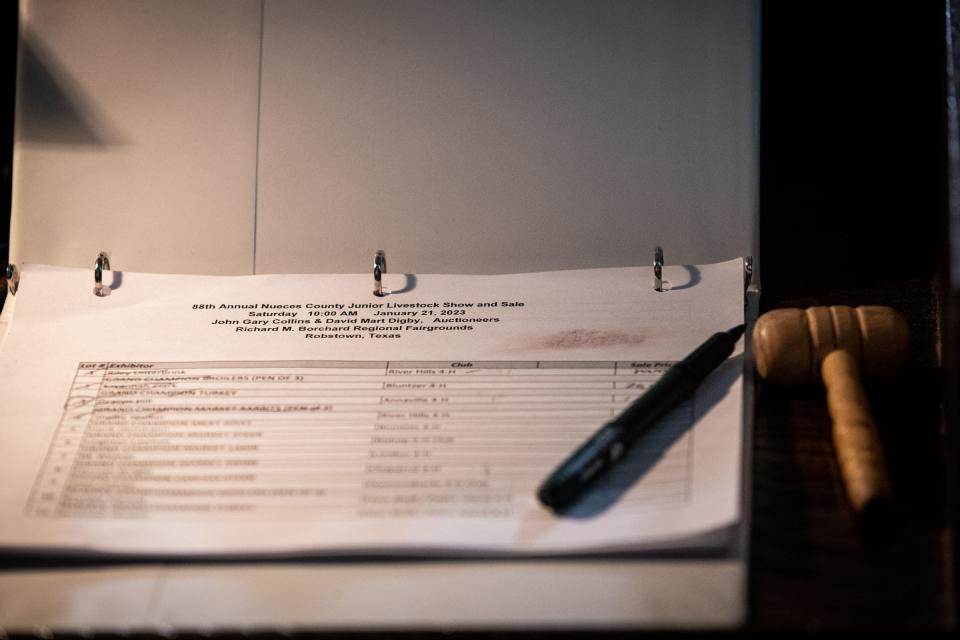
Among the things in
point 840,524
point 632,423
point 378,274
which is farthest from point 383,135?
point 840,524

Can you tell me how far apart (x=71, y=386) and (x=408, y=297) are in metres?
0.24

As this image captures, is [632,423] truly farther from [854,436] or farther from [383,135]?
[383,135]

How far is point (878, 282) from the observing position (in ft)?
2.48

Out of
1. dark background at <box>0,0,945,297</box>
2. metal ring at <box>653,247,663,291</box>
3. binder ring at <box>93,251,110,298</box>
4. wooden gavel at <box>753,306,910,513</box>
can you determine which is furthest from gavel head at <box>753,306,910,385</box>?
binder ring at <box>93,251,110,298</box>

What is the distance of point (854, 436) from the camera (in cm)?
52

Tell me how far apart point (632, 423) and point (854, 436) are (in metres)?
0.12

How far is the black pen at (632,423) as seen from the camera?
50 cm

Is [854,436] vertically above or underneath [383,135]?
underneath

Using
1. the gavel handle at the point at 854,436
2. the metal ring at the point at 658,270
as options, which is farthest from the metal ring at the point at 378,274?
the gavel handle at the point at 854,436

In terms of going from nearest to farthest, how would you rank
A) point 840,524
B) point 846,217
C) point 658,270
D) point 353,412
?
point 840,524 < point 353,412 < point 658,270 < point 846,217

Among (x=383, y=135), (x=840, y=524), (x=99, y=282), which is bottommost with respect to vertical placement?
(x=840, y=524)

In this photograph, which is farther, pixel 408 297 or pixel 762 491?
pixel 408 297

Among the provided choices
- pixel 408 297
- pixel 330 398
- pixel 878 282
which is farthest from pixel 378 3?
pixel 878 282

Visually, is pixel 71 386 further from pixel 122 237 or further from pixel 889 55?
pixel 889 55
